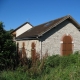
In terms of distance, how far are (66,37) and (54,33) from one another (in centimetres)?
156

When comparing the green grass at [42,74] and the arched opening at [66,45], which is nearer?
the green grass at [42,74]

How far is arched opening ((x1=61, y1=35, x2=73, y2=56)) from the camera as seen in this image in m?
19.9

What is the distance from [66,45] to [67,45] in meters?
0.11

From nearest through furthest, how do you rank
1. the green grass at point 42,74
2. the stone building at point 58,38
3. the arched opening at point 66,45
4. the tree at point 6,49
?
the green grass at point 42,74, the tree at point 6,49, the stone building at point 58,38, the arched opening at point 66,45

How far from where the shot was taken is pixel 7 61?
15.0 m

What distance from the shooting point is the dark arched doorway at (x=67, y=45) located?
19.9m

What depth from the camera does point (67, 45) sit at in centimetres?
2005

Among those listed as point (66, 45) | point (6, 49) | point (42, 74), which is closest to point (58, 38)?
point (66, 45)

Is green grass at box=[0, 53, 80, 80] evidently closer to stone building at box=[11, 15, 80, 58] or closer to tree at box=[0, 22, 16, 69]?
tree at box=[0, 22, 16, 69]

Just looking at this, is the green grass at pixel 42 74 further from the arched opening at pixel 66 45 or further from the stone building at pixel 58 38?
the arched opening at pixel 66 45

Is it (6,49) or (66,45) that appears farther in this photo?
(66,45)

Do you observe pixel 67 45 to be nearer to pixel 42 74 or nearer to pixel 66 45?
pixel 66 45

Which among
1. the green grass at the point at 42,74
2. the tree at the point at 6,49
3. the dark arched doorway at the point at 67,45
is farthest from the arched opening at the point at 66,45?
the green grass at the point at 42,74

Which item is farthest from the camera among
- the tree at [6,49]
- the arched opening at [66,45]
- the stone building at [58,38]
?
the arched opening at [66,45]
